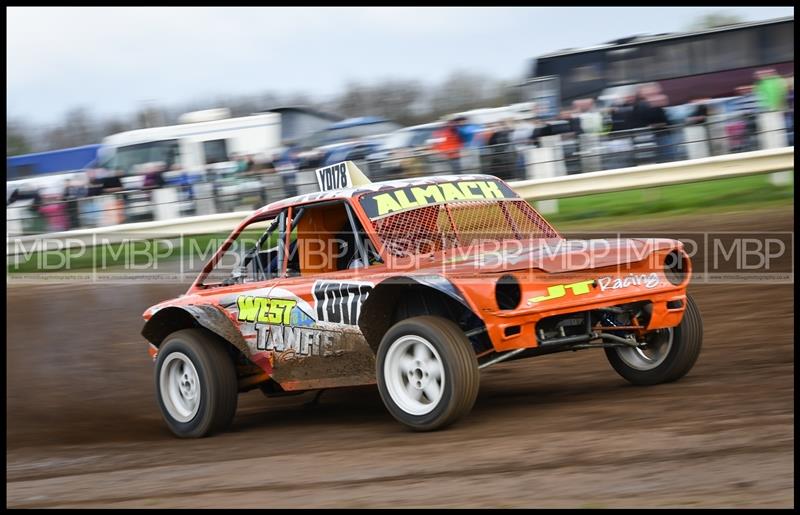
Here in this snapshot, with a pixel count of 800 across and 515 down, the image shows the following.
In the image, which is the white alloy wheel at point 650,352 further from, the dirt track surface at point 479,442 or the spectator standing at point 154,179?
the spectator standing at point 154,179

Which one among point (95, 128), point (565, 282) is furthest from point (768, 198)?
point (95, 128)

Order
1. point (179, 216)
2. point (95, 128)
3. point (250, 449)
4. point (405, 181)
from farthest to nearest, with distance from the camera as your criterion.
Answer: point (95, 128), point (179, 216), point (405, 181), point (250, 449)

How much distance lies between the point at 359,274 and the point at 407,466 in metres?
1.41

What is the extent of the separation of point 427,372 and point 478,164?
9.14 meters

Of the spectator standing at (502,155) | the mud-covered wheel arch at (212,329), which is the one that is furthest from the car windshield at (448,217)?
the spectator standing at (502,155)

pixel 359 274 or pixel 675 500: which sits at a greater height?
pixel 359 274

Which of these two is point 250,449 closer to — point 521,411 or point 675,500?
point 521,411

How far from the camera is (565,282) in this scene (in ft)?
17.6

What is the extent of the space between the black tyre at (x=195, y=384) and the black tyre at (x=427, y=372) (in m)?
1.39

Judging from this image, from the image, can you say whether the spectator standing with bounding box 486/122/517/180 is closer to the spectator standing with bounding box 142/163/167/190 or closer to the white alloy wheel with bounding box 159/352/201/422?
the spectator standing with bounding box 142/163/167/190

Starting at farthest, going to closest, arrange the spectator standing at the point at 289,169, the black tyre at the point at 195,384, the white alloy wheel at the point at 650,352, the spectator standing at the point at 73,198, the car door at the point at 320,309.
Answer: the spectator standing at the point at 73,198
the spectator standing at the point at 289,169
the black tyre at the point at 195,384
the white alloy wheel at the point at 650,352
the car door at the point at 320,309

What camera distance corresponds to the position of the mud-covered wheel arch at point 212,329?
6500mm

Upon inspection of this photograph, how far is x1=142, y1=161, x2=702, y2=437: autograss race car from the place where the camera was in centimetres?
533

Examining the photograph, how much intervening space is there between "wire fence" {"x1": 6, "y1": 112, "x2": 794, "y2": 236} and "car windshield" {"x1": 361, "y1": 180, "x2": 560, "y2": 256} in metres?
7.65
